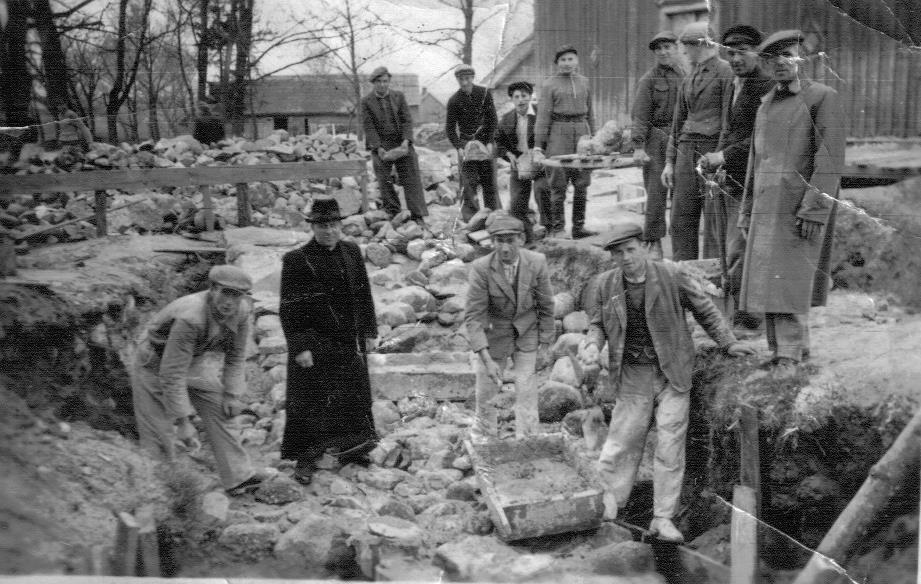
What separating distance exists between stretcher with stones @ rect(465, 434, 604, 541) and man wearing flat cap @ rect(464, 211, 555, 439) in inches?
4.4

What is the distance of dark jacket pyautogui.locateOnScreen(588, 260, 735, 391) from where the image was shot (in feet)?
14.8

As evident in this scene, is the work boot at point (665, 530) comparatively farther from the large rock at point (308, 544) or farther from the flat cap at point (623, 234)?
the large rock at point (308, 544)

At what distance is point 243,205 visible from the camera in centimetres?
430

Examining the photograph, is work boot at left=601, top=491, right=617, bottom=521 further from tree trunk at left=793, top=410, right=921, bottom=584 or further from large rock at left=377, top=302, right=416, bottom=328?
large rock at left=377, top=302, right=416, bottom=328

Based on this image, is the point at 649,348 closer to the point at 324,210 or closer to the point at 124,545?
the point at 324,210

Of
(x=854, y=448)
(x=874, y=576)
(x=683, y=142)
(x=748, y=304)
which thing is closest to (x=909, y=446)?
(x=854, y=448)

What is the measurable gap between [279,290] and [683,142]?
258cm

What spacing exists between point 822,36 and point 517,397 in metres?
2.34

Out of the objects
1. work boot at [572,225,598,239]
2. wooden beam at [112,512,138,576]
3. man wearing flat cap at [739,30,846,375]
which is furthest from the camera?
work boot at [572,225,598,239]

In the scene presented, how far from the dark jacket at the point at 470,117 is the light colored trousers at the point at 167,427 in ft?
5.90

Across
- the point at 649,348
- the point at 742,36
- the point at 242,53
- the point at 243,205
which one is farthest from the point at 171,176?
the point at 742,36

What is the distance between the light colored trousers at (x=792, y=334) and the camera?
4398 mm

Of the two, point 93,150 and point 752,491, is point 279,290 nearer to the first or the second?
Answer: point 93,150

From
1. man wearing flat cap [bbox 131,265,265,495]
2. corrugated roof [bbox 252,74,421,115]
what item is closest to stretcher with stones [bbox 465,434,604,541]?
man wearing flat cap [bbox 131,265,265,495]
